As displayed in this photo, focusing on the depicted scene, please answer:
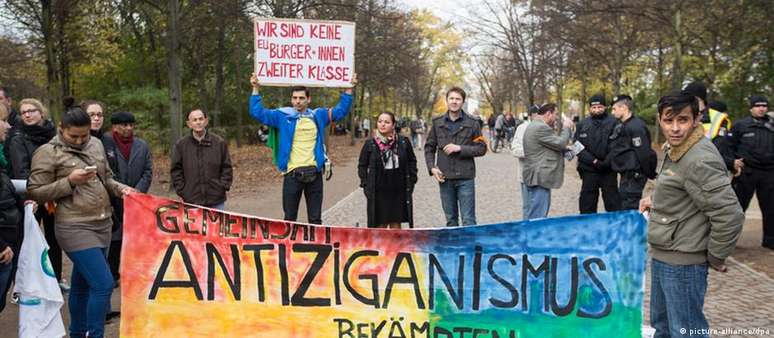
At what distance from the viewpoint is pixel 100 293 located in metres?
4.59

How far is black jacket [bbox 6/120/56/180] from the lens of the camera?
5.45m

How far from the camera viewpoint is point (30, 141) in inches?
220

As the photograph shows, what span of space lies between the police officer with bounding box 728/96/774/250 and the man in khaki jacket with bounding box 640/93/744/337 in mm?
4934

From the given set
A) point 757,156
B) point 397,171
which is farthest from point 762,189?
point 397,171

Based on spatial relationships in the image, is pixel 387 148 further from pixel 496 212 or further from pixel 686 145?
pixel 496 212

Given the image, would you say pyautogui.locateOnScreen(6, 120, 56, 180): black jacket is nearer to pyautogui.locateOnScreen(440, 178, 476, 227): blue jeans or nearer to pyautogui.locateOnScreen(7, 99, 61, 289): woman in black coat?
pyautogui.locateOnScreen(7, 99, 61, 289): woman in black coat

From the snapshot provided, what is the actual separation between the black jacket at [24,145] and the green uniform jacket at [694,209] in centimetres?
491

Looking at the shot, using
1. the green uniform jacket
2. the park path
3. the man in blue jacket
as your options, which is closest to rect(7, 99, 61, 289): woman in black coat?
the park path

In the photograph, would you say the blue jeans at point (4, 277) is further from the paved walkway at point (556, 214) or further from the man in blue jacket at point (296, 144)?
the paved walkway at point (556, 214)

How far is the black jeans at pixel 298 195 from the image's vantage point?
22.6 feet

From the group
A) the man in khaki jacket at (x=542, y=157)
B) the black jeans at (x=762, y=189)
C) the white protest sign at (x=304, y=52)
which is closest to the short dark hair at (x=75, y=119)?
the white protest sign at (x=304, y=52)

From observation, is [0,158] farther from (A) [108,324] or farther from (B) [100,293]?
(A) [108,324]

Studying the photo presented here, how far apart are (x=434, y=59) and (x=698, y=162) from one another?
6868 cm

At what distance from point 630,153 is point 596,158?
0.51m
